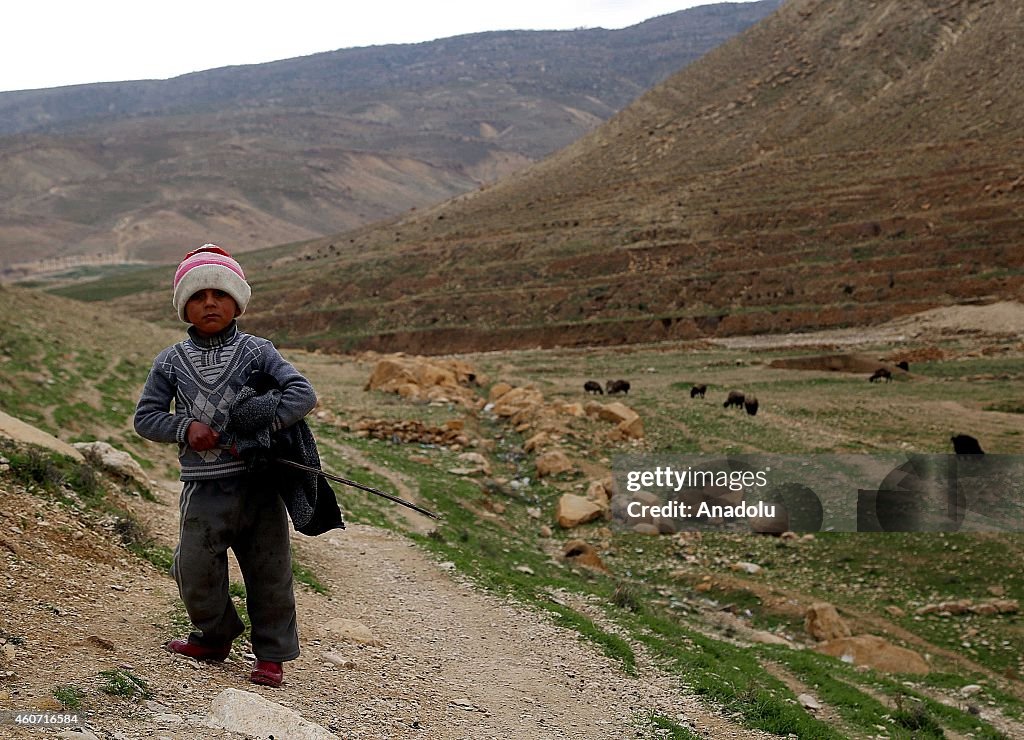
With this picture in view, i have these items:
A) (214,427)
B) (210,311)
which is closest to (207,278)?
(210,311)

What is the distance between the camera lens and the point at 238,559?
5.29 metres

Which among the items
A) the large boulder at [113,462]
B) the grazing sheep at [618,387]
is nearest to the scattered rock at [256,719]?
the large boulder at [113,462]

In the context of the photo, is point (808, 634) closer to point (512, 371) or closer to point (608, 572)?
point (608, 572)

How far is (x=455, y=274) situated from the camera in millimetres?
62594

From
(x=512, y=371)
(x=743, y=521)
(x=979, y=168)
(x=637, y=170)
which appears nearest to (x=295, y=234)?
(x=637, y=170)

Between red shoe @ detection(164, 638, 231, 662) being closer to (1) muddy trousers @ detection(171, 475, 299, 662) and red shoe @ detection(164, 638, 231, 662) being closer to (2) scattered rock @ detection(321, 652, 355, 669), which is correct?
(1) muddy trousers @ detection(171, 475, 299, 662)

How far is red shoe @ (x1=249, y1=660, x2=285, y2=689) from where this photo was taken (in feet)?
17.7

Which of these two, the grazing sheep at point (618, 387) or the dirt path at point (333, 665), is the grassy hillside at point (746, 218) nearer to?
the grazing sheep at point (618, 387)

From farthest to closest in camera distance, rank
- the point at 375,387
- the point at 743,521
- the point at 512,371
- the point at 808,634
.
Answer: the point at 512,371 → the point at 375,387 → the point at 743,521 → the point at 808,634

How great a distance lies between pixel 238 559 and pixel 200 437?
30.3 inches

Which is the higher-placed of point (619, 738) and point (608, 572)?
point (619, 738)

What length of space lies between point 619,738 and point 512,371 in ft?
95.7

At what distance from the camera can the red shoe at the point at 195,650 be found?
5.52m

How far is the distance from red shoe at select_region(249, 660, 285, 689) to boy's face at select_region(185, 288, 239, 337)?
186 cm
